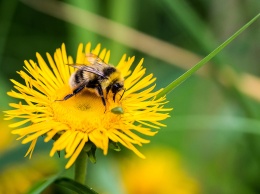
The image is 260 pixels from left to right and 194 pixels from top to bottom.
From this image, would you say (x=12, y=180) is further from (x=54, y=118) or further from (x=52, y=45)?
(x=52, y=45)

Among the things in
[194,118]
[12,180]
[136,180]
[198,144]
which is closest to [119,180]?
[136,180]

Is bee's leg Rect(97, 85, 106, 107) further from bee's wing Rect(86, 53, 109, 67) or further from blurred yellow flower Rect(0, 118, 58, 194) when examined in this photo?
blurred yellow flower Rect(0, 118, 58, 194)

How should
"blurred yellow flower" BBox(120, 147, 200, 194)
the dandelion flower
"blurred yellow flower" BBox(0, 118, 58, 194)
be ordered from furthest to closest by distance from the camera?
1. "blurred yellow flower" BBox(120, 147, 200, 194)
2. "blurred yellow flower" BBox(0, 118, 58, 194)
3. the dandelion flower

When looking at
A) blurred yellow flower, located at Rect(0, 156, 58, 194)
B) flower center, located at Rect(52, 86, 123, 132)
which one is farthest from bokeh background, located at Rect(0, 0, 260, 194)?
flower center, located at Rect(52, 86, 123, 132)

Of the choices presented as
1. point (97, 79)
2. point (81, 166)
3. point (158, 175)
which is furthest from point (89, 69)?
point (158, 175)

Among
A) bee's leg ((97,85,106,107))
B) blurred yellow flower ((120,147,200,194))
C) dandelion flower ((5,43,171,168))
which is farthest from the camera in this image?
blurred yellow flower ((120,147,200,194))

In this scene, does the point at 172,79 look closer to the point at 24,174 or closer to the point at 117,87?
the point at 24,174
